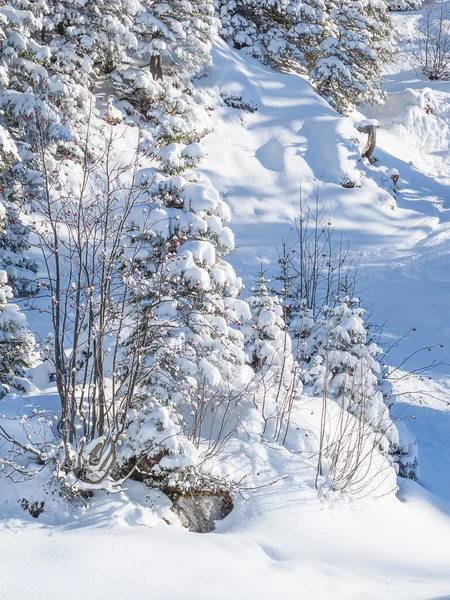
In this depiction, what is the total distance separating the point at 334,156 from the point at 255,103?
3.07 meters

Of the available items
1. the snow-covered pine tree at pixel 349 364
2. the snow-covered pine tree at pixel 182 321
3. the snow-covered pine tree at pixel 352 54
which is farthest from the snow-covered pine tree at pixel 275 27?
the snow-covered pine tree at pixel 182 321

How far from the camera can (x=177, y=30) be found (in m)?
14.8

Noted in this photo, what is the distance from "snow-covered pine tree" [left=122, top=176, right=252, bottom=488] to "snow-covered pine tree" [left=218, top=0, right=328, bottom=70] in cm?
1481

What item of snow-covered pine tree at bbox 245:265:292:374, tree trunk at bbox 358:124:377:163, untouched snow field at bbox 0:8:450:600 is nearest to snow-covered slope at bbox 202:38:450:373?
untouched snow field at bbox 0:8:450:600

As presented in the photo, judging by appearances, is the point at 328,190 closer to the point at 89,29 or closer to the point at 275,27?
the point at 275,27

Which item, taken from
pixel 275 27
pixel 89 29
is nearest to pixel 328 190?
pixel 275 27

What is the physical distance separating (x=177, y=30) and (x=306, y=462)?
12541mm

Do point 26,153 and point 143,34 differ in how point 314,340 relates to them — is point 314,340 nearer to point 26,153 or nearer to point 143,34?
point 26,153

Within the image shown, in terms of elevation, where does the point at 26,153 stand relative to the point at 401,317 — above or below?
above

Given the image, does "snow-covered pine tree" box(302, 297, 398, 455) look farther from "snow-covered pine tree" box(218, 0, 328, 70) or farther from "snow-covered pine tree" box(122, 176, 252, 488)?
"snow-covered pine tree" box(218, 0, 328, 70)

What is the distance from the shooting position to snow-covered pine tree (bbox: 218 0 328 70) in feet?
→ 60.4

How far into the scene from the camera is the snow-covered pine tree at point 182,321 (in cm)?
504

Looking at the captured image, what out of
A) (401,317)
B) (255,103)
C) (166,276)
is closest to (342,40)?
(255,103)

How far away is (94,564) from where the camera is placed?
3.57 m
